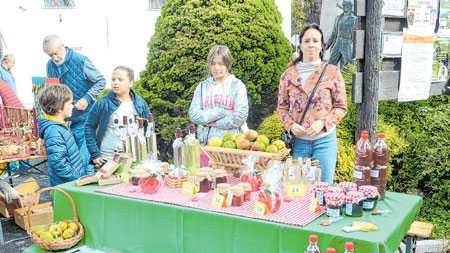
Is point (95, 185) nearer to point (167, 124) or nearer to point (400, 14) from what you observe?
point (167, 124)

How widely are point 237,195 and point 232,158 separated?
0.48 meters

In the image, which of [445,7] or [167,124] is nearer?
[445,7]

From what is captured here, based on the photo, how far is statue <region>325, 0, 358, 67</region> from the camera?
23.1 ft

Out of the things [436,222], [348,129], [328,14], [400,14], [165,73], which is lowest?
[436,222]

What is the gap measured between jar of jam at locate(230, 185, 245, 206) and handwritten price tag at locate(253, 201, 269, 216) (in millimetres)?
128

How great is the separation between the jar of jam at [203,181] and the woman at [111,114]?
1.40 metres

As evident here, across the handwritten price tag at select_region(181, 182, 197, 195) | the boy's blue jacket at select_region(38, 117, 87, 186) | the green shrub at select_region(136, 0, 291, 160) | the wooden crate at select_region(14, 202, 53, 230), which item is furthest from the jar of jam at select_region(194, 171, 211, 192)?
the green shrub at select_region(136, 0, 291, 160)

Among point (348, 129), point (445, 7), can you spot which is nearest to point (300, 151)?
point (348, 129)

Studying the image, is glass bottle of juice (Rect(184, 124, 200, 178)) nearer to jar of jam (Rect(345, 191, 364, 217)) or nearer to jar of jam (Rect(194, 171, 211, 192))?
jar of jam (Rect(194, 171, 211, 192))

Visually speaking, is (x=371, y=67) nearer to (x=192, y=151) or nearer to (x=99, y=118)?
(x=192, y=151)

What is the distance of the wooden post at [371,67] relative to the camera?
392 centimetres

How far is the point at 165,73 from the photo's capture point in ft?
17.6

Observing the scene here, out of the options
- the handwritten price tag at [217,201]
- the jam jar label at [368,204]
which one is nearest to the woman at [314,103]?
the jam jar label at [368,204]

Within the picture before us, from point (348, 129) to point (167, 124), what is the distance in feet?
7.35
